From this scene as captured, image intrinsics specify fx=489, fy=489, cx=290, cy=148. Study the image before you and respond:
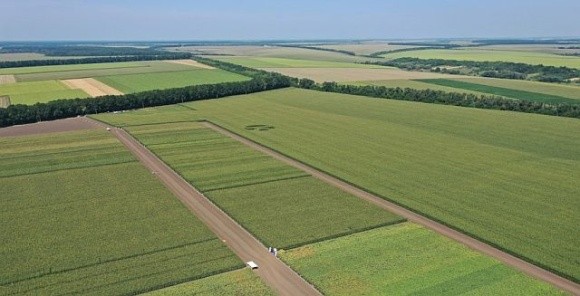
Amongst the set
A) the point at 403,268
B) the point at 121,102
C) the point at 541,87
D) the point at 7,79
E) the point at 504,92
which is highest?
the point at 541,87

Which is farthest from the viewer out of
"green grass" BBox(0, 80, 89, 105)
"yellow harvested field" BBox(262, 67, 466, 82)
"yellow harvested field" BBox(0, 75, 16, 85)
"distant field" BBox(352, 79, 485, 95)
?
"yellow harvested field" BBox(262, 67, 466, 82)

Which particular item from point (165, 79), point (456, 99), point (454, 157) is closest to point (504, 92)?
point (456, 99)

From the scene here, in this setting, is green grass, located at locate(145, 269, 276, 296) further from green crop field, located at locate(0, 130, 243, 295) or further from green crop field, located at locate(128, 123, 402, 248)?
green crop field, located at locate(128, 123, 402, 248)

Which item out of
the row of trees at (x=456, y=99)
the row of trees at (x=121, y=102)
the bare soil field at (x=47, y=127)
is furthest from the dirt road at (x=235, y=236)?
the row of trees at (x=456, y=99)

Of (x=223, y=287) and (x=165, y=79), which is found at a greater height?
(x=165, y=79)

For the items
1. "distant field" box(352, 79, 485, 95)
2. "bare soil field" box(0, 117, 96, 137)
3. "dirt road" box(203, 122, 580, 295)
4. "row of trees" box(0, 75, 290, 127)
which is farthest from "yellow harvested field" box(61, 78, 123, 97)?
"dirt road" box(203, 122, 580, 295)

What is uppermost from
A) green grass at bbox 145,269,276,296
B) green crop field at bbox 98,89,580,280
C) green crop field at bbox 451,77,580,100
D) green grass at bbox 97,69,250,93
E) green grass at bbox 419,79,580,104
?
green crop field at bbox 451,77,580,100

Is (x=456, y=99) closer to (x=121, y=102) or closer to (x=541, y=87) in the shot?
(x=541, y=87)
